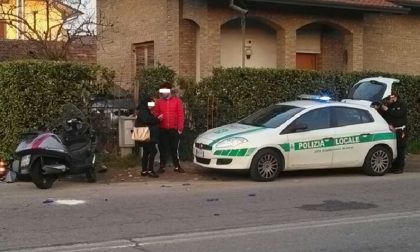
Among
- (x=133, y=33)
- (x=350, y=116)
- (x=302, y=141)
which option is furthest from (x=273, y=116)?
(x=133, y=33)

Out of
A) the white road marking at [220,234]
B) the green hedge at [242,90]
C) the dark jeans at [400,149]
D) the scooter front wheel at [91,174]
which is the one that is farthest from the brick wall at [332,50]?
the white road marking at [220,234]

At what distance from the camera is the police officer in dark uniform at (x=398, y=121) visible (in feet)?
46.6

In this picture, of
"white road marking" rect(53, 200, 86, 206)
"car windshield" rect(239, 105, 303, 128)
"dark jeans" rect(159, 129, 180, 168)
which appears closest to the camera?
"white road marking" rect(53, 200, 86, 206)

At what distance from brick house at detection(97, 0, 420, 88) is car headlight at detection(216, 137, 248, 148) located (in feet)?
21.6

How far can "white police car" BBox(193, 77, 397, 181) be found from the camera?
12523mm

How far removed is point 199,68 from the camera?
19.3 metres

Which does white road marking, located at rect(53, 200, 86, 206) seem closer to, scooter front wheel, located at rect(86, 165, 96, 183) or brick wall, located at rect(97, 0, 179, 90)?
scooter front wheel, located at rect(86, 165, 96, 183)

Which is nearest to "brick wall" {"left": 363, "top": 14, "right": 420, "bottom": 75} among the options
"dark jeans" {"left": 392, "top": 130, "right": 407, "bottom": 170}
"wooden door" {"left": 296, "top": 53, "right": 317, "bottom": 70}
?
"wooden door" {"left": 296, "top": 53, "right": 317, "bottom": 70}

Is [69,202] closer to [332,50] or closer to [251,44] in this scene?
[251,44]

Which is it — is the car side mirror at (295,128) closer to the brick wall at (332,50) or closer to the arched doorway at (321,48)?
the arched doorway at (321,48)

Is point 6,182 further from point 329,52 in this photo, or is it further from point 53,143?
point 329,52

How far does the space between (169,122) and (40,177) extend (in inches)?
125

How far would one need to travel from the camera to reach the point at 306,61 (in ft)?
71.7

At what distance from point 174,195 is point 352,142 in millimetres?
4398
